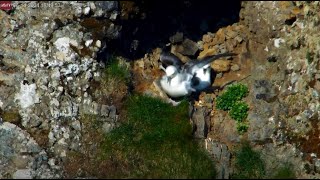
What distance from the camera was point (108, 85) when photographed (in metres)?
11.1

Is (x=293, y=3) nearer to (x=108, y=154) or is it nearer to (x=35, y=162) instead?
(x=108, y=154)

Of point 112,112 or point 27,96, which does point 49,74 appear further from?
point 112,112

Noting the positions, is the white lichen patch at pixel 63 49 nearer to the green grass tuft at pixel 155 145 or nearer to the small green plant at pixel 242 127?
the green grass tuft at pixel 155 145

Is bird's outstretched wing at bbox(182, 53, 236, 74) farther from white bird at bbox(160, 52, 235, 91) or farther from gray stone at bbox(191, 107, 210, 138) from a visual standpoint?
gray stone at bbox(191, 107, 210, 138)

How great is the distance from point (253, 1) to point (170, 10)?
171 cm

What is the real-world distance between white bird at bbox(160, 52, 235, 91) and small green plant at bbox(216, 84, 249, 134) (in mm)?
437

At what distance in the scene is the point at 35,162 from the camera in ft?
32.8

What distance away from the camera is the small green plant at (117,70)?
11234mm

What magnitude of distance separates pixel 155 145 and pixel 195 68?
1.85m

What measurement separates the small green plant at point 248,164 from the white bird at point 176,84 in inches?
58.4

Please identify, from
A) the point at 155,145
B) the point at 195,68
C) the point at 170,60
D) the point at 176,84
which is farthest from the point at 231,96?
the point at 155,145

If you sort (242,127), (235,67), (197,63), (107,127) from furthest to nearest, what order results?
(235,67)
(197,63)
(242,127)
(107,127)

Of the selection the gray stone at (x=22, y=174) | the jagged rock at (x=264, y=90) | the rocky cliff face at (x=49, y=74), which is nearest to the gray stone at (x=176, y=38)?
the rocky cliff face at (x=49, y=74)

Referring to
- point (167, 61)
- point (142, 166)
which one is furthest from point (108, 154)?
point (167, 61)
